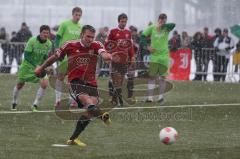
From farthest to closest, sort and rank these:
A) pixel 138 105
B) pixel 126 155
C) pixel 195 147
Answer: pixel 138 105 → pixel 195 147 → pixel 126 155

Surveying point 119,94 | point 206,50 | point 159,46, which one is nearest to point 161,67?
point 159,46

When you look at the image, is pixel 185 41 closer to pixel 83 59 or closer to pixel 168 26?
pixel 168 26

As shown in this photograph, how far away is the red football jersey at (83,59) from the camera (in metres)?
14.7

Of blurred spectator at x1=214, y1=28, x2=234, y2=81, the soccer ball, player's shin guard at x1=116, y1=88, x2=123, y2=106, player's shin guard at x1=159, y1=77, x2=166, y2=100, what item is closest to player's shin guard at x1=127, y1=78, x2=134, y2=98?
player's shin guard at x1=116, y1=88, x2=123, y2=106

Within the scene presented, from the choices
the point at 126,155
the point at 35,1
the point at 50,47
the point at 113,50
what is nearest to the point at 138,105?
the point at 113,50

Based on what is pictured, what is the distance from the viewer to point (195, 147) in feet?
46.5

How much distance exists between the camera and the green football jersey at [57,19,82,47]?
20.7 m

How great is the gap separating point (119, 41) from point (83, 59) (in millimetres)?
6822

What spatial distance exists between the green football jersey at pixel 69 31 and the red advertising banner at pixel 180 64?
1128 cm

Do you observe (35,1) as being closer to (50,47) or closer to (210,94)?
(210,94)

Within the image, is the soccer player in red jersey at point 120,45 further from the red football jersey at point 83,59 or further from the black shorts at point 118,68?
the red football jersey at point 83,59

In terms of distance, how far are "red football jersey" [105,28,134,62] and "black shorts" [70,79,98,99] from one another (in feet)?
21.9

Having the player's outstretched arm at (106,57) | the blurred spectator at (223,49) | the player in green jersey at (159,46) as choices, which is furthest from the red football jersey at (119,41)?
the blurred spectator at (223,49)

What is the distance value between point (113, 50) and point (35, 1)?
1768cm
